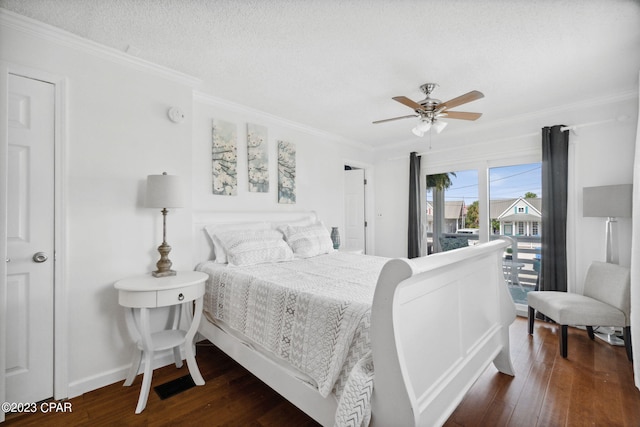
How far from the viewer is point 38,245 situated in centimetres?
183

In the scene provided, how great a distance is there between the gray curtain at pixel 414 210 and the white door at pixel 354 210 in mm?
839

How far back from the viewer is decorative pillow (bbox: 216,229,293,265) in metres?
2.55

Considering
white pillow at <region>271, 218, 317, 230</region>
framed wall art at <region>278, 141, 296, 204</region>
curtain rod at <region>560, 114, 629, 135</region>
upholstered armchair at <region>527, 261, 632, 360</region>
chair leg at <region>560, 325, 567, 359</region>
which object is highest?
curtain rod at <region>560, 114, 629, 135</region>

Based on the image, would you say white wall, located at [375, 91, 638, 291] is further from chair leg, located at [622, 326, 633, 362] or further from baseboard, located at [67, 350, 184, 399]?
baseboard, located at [67, 350, 184, 399]

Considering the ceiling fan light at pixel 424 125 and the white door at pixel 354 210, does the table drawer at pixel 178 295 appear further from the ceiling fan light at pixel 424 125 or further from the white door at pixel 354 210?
Answer: the white door at pixel 354 210

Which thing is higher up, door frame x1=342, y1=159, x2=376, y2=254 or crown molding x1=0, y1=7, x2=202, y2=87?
crown molding x1=0, y1=7, x2=202, y2=87

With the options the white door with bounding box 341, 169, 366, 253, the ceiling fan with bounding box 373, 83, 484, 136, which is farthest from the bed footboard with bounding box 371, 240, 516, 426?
the white door with bounding box 341, 169, 366, 253

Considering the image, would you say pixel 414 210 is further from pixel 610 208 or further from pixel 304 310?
pixel 304 310

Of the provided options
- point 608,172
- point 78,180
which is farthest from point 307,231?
point 608,172

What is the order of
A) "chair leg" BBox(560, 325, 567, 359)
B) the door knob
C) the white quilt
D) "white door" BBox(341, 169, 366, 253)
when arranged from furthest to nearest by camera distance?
1. "white door" BBox(341, 169, 366, 253)
2. "chair leg" BBox(560, 325, 567, 359)
3. the door knob
4. the white quilt

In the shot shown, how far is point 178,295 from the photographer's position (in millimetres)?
1938

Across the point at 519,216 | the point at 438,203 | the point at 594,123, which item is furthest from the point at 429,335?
the point at 438,203

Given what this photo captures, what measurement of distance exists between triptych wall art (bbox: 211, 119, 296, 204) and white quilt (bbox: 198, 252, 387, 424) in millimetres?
978

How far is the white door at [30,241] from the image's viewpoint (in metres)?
1.75
